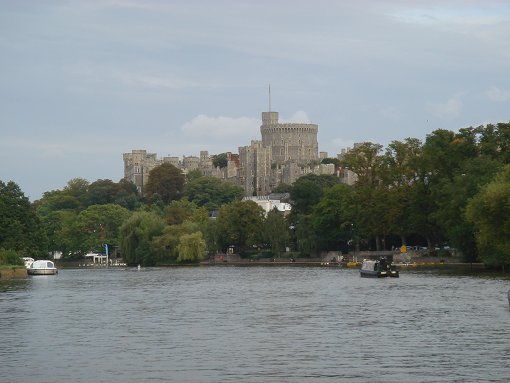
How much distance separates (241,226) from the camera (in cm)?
18700

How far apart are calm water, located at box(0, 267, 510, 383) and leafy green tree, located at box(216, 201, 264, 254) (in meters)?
106

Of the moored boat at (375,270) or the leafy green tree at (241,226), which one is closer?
the moored boat at (375,270)

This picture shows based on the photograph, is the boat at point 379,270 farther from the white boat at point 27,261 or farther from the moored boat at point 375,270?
the white boat at point 27,261

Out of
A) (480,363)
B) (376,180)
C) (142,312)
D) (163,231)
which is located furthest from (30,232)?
(480,363)

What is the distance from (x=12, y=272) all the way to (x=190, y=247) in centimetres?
5035

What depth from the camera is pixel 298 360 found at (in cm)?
3944

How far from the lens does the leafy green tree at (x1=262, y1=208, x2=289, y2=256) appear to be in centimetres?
17932

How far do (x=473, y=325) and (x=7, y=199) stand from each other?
9500 cm

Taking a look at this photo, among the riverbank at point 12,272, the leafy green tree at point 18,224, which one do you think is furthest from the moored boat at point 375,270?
the leafy green tree at point 18,224

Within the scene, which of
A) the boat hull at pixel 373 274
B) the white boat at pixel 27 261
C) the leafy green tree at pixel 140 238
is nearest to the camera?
the boat hull at pixel 373 274

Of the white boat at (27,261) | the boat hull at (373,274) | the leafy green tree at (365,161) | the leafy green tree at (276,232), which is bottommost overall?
the boat hull at (373,274)

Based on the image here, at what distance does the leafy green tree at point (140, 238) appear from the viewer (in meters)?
165

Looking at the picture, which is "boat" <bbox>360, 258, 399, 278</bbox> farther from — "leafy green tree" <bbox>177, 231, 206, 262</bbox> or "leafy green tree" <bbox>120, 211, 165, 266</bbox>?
"leafy green tree" <bbox>120, 211, 165, 266</bbox>

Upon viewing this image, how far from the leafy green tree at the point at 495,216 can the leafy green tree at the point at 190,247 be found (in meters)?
66.1
